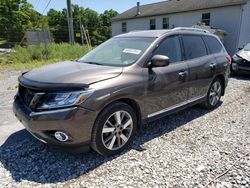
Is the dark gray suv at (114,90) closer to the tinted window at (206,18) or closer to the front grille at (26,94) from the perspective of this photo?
the front grille at (26,94)

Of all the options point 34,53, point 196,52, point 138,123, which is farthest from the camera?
point 34,53

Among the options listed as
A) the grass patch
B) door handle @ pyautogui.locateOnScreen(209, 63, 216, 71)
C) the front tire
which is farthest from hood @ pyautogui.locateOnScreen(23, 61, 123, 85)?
the grass patch

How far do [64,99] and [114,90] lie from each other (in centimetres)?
65

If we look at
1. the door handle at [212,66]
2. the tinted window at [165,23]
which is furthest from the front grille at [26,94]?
the tinted window at [165,23]

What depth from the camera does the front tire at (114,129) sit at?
115 inches

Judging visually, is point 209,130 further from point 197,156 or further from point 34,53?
point 34,53

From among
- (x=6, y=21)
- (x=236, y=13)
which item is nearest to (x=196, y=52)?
(x=236, y=13)

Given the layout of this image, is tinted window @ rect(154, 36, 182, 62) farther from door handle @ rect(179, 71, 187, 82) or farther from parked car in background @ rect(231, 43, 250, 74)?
parked car in background @ rect(231, 43, 250, 74)

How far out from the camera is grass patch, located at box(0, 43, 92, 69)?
11.8 metres

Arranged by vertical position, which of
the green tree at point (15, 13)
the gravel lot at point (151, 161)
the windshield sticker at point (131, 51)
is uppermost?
the green tree at point (15, 13)

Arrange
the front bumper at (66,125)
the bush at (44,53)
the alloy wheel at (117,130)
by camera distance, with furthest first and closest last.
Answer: the bush at (44,53) < the alloy wheel at (117,130) < the front bumper at (66,125)

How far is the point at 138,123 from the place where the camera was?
137 inches

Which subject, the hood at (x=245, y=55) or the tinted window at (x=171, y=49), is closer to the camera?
the tinted window at (x=171, y=49)

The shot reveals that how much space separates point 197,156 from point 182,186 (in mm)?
724
